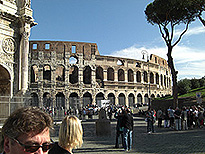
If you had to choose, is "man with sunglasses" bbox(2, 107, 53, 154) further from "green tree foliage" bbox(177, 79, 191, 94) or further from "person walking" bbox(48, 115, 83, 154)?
"green tree foliage" bbox(177, 79, 191, 94)

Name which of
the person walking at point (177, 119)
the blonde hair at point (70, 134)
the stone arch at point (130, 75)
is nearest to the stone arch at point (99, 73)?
the stone arch at point (130, 75)

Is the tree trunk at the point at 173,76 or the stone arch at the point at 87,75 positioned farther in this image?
the stone arch at the point at 87,75

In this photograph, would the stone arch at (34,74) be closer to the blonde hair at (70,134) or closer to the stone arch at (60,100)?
the stone arch at (60,100)

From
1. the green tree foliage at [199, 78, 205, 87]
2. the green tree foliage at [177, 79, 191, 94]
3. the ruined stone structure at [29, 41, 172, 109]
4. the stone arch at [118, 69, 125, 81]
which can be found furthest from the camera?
the stone arch at [118, 69, 125, 81]

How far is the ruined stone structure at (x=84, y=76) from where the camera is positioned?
1098 inches

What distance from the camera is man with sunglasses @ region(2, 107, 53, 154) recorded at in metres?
1.11

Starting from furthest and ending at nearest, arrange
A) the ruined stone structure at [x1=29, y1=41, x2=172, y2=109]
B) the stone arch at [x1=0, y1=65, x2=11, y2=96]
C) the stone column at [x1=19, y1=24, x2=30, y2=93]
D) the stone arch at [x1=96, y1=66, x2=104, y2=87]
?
the stone arch at [x1=96, y1=66, x2=104, y2=87] < the ruined stone structure at [x1=29, y1=41, x2=172, y2=109] < the stone column at [x1=19, y1=24, x2=30, y2=93] < the stone arch at [x1=0, y1=65, x2=11, y2=96]

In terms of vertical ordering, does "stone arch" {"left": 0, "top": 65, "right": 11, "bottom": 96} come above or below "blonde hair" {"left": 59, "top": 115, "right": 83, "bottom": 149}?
above

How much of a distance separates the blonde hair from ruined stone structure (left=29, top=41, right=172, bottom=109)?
2165 centimetres

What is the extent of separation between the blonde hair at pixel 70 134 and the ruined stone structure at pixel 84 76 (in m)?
21.6

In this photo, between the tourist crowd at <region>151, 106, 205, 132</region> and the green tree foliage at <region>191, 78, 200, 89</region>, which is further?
the green tree foliage at <region>191, 78, 200, 89</region>

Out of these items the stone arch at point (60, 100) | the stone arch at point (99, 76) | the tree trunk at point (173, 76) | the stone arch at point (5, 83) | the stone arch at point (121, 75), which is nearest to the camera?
the stone arch at point (5, 83)

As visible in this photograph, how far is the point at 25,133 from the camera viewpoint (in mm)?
1123

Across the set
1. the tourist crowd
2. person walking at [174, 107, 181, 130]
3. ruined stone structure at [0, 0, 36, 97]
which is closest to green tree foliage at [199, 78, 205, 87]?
the tourist crowd
